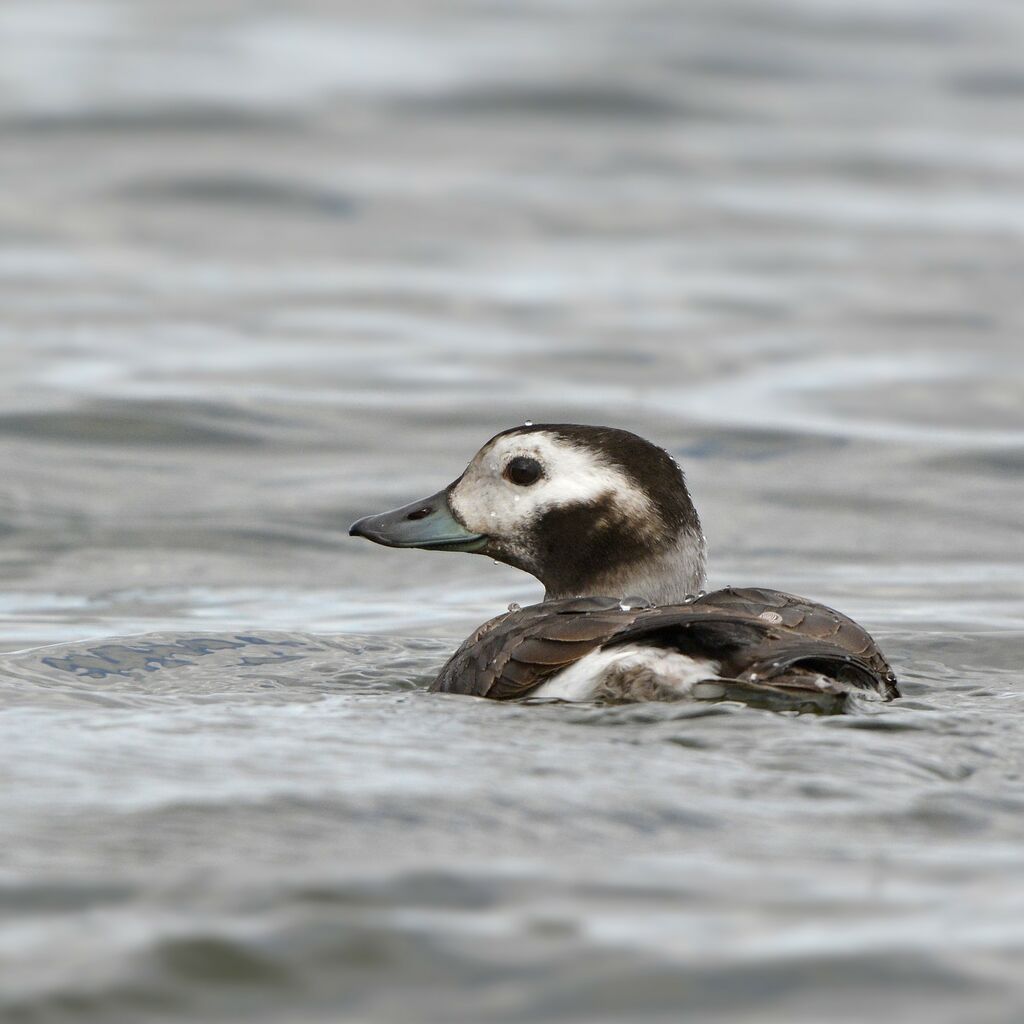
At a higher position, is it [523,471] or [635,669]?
[523,471]

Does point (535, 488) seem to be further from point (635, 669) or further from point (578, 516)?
point (635, 669)

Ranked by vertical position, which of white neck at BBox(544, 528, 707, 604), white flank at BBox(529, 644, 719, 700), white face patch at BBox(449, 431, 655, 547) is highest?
white face patch at BBox(449, 431, 655, 547)

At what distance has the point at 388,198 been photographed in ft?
56.5

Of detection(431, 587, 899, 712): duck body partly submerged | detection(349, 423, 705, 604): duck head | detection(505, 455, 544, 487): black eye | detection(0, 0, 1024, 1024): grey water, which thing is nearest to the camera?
detection(0, 0, 1024, 1024): grey water

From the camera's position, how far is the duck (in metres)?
4.95

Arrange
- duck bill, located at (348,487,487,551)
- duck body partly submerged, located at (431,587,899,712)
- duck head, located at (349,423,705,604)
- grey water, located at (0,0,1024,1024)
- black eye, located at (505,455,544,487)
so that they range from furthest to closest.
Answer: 1. duck bill, located at (348,487,487,551)
2. black eye, located at (505,455,544,487)
3. duck head, located at (349,423,705,604)
4. duck body partly submerged, located at (431,587,899,712)
5. grey water, located at (0,0,1024,1024)

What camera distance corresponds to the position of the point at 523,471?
20.6 ft

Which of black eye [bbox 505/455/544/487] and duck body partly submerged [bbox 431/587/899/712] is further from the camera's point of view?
black eye [bbox 505/455/544/487]

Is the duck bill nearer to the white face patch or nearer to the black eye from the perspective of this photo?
the white face patch

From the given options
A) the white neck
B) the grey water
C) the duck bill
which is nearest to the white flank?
the grey water

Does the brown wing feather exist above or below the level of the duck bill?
below

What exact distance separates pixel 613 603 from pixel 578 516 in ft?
2.86

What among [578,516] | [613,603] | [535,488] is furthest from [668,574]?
[613,603]

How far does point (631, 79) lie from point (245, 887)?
18.0 meters
